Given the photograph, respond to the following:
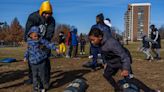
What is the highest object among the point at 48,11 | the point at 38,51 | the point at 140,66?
the point at 48,11

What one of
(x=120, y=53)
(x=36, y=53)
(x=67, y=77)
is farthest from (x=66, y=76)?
(x=120, y=53)

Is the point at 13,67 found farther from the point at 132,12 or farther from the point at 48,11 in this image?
the point at 132,12

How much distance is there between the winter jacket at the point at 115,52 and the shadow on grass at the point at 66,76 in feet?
7.60

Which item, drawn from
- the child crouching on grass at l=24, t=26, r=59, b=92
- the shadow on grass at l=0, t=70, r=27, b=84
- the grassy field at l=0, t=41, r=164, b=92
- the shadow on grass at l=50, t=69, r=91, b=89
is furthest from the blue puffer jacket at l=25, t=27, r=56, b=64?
the shadow on grass at l=0, t=70, r=27, b=84

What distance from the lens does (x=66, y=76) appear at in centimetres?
1164

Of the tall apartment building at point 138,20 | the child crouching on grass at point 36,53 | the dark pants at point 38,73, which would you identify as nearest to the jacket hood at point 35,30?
the child crouching on grass at point 36,53

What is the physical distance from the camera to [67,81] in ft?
35.3

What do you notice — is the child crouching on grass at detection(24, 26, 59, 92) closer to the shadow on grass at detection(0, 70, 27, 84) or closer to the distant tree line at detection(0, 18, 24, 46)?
the shadow on grass at detection(0, 70, 27, 84)

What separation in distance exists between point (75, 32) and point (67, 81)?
10.2 meters

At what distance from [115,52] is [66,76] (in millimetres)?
3972

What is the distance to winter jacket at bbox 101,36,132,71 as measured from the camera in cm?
774

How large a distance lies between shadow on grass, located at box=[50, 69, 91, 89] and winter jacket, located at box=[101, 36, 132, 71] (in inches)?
91.2

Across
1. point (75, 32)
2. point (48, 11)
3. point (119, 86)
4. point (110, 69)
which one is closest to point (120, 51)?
point (110, 69)

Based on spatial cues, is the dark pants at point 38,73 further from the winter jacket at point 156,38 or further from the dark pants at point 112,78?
the winter jacket at point 156,38
